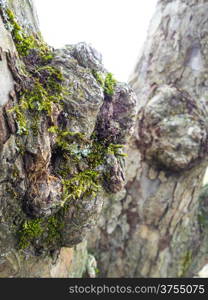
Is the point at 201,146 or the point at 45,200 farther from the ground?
the point at 201,146

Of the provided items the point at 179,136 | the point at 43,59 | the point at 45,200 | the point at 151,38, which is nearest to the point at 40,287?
the point at 45,200

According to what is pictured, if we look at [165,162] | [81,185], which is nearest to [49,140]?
[81,185]

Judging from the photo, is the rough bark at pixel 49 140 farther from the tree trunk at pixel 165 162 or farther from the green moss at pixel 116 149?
the tree trunk at pixel 165 162

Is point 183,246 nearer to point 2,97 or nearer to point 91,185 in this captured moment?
point 91,185

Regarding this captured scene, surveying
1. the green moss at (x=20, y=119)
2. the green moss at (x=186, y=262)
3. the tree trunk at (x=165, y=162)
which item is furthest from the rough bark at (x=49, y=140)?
the green moss at (x=186, y=262)

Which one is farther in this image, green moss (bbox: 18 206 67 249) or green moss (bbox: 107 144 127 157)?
green moss (bbox: 107 144 127 157)

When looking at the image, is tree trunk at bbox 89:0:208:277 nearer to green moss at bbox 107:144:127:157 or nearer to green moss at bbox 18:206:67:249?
green moss at bbox 107:144:127:157

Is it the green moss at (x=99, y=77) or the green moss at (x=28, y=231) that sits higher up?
the green moss at (x=99, y=77)

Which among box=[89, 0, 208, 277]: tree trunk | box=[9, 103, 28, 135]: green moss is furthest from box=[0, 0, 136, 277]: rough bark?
box=[89, 0, 208, 277]: tree trunk
